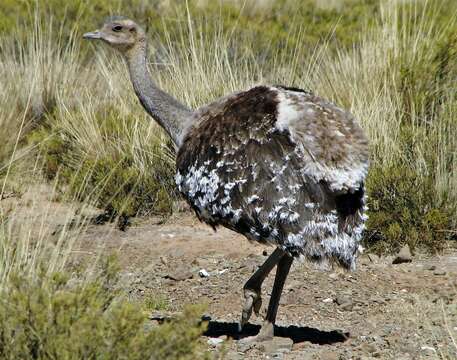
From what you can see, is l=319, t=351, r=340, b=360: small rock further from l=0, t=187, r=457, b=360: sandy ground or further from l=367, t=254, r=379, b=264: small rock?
l=367, t=254, r=379, b=264: small rock

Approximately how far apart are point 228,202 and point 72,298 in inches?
68.2

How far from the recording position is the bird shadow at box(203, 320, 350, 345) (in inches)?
237

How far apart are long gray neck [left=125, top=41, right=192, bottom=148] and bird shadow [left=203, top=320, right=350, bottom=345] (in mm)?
1098

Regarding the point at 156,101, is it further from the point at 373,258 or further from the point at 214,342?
the point at 373,258

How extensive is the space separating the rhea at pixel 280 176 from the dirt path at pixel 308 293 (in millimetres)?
375

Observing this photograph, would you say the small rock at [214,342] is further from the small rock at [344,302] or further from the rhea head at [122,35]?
the rhea head at [122,35]

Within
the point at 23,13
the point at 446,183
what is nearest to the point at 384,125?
the point at 446,183

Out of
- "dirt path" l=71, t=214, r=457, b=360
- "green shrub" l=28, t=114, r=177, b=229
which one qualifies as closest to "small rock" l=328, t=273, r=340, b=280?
"dirt path" l=71, t=214, r=457, b=360

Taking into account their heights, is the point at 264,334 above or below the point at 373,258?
above

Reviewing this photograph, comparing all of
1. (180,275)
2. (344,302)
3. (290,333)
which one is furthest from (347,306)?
(180,275)

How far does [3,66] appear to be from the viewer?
36.0ft

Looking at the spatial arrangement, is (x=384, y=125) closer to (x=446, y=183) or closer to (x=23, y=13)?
(x=446, y=183)

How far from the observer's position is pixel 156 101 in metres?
6.77

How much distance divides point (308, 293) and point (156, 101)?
154 centimetres
